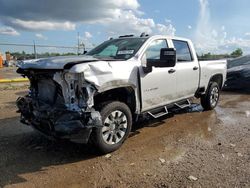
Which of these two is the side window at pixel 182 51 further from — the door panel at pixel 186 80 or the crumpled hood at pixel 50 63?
the crumpled hood at pixel 50 63

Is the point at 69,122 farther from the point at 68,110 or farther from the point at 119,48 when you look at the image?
the point at 119,48

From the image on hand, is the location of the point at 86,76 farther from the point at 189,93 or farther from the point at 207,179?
the point at 189,93

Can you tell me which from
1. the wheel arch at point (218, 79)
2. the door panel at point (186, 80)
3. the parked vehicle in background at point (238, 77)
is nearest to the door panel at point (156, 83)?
the door panel at point (186, 80)

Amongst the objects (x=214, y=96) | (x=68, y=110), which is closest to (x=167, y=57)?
(x=68, y=110)

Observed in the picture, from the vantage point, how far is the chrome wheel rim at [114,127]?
4.68 metres

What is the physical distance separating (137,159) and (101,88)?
1.23 meters

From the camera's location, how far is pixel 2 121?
6797mm

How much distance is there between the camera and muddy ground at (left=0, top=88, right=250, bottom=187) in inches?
152

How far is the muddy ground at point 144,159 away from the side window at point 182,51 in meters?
1.50

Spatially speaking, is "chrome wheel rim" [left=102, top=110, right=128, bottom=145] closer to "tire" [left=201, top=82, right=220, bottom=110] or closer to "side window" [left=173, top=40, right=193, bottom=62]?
"side window" [left=173, top=40, right=193, bottom=62]

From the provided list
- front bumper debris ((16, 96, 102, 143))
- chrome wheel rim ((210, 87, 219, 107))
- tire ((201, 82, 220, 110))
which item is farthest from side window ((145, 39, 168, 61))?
chrome wheel rim ((210, 87, 219, 107))

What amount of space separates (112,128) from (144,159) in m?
0.72

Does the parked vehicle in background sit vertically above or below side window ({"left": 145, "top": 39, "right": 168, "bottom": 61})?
below

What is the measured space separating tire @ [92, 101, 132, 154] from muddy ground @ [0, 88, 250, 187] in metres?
0.17
